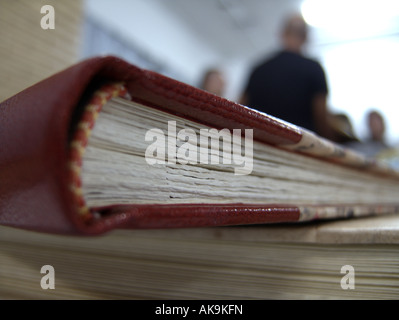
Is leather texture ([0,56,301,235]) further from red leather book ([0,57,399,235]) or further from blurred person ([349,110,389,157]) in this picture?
blurred person ([349,110,389,157])

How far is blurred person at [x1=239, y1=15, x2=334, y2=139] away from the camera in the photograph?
1.08 meters

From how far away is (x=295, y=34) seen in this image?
1267 millimetres

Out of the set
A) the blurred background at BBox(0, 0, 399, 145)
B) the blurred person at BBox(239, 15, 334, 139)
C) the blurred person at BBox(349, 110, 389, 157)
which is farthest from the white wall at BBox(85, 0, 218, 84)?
the blurred person at BBox(349, 110, 389, 157)

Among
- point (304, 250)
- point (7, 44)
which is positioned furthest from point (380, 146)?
point (7, 44)

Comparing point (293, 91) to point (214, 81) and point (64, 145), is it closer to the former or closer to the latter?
point (214, 81)

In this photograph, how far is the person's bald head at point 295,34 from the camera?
4.16ft

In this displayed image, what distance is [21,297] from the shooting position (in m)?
0.35

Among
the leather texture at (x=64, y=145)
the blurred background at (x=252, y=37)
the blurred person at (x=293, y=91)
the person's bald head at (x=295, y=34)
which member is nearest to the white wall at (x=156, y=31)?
the blurred background at (x=252, y=37)

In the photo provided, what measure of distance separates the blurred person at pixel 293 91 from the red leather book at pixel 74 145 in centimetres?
82

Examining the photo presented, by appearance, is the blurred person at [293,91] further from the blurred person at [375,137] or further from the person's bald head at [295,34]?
the blurred person at [375,137]

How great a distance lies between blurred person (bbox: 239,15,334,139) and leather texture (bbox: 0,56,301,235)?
82 centimetres

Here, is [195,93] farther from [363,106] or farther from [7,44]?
[363,106]

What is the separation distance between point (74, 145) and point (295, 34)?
1.28 metres
